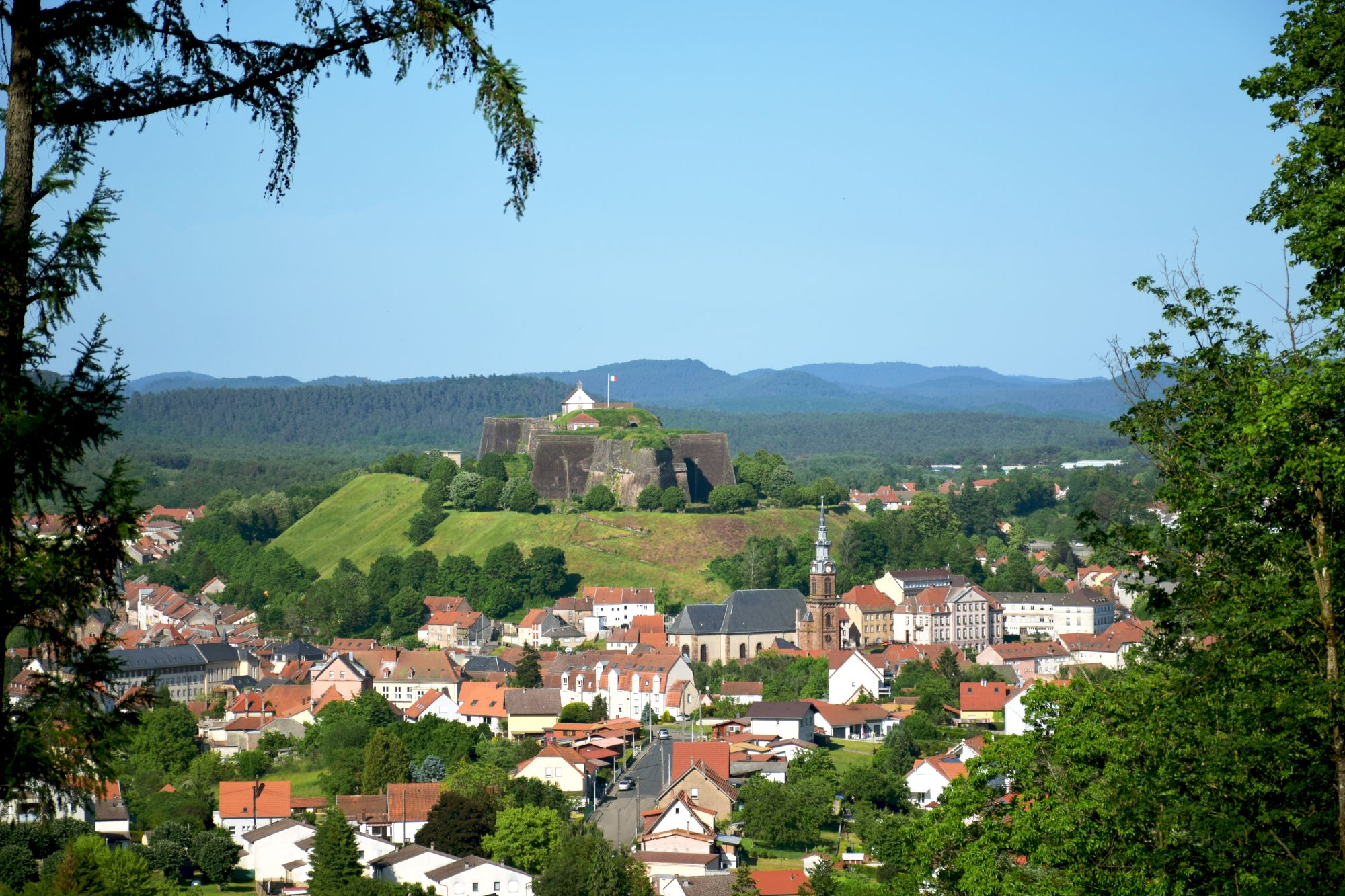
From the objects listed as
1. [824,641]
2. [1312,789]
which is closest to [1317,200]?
[1312,789]

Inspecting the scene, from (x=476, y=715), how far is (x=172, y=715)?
968 cm

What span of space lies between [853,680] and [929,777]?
16625mm

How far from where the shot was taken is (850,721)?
167 feet

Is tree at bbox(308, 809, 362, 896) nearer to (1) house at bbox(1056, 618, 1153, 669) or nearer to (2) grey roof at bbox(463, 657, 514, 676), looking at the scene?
(2) grey roof at bbox(463, 657, 514, 676)

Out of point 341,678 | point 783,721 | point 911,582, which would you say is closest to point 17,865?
point 783,721

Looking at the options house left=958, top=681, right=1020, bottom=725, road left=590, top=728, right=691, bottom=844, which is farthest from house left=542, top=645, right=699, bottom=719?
house left=958, top=681, right=1020, bottom=725

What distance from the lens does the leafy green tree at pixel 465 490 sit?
90.4m

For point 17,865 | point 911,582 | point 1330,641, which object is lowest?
point 911,582

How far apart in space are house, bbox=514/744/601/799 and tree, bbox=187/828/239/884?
329 inches

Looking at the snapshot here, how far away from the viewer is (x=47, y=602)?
18.6 feet

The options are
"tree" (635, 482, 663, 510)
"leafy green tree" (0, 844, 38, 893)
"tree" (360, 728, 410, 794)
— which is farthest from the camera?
"tree" (635, 482, 663, 510)

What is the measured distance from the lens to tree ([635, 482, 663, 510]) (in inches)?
3418

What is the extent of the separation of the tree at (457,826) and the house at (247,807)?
3642mm

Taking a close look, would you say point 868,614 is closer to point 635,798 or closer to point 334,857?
point 635,798
